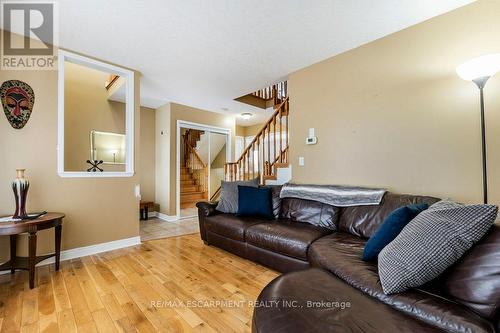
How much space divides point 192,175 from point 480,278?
233 inches

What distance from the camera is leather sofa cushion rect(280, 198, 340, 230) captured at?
7.97 ft

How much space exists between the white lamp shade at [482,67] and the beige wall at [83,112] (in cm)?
484

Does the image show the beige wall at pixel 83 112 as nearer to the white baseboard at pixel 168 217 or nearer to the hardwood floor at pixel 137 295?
the white baseboard at pixel 168 217

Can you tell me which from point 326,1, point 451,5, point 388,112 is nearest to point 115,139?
point 326,1

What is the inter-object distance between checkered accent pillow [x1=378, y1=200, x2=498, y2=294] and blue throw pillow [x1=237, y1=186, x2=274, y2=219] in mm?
1742

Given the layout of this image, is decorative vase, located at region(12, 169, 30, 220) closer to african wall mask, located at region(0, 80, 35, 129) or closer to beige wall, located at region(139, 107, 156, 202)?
african wall mask, located at region(0, 80, 35, 129)

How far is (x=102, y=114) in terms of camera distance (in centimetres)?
420

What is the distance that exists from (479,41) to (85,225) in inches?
180

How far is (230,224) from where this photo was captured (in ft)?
8.96

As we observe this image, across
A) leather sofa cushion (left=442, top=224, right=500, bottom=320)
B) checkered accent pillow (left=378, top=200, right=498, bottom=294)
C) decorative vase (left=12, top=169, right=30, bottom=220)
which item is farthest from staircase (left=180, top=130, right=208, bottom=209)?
leather sofa cushion (left=442, top=224, right=500, bottom=320)

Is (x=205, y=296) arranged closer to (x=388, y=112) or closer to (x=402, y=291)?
(x=402, y=291)

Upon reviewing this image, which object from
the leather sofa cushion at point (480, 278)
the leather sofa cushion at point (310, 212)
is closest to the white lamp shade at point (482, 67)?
the leather sofa cushion at point (480, 278)

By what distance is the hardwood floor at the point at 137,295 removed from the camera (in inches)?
60.0

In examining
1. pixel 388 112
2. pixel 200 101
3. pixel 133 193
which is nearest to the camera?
pixel 388 112
